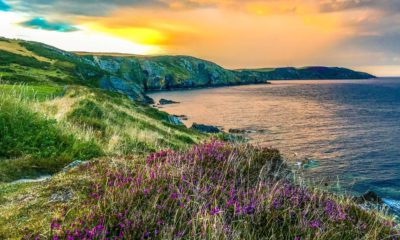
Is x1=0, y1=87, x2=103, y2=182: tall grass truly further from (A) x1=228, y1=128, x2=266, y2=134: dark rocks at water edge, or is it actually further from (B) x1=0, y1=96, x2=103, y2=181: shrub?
(A) x1=228, y1=128, x2=266, y2=134: dark rocks at water edge

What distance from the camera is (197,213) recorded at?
4.10 m

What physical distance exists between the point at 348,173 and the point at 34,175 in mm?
41072

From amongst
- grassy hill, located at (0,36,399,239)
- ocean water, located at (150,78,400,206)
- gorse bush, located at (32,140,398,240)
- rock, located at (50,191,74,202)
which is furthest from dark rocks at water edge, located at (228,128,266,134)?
rock, located at (50,191,74,202)

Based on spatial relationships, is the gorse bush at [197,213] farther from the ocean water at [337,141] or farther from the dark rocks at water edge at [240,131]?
the dark rocks at water edge at [240,131]

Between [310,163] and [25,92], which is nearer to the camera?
[25,92]

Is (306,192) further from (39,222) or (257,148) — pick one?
(39,222)

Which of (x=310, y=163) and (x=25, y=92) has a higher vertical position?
(x=25, y=92)

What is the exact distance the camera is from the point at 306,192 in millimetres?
6066

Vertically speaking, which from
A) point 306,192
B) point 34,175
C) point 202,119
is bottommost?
point 202,119

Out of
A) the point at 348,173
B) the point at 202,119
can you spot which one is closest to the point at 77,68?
the point at 202,119

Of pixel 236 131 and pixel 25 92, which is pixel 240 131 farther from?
pixel 25 92

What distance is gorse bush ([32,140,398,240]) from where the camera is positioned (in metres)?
3.94

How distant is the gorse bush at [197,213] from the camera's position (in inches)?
155

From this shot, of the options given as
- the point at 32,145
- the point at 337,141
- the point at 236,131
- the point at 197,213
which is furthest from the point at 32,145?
the point at 236,131
